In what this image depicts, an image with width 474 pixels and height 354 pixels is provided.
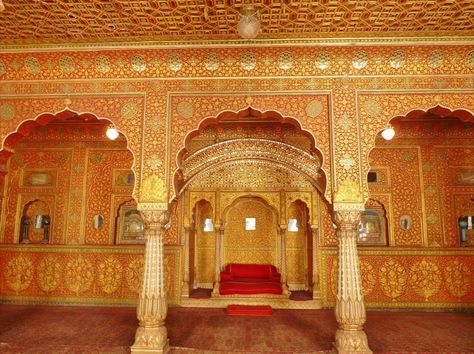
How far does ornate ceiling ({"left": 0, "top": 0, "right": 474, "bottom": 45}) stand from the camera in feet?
17.2

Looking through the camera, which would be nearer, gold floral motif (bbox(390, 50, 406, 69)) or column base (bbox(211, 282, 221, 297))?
gold floral motif (bbox(390, 50, 406, 69))

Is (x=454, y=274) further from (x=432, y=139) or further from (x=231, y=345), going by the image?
(x=231, y=345)

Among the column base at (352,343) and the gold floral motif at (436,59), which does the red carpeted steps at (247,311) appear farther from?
the gold floral motif at (436,59)

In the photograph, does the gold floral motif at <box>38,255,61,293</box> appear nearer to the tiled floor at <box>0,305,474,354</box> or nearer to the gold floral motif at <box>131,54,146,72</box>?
the tiled floor at <box>0,305,474,354</box>

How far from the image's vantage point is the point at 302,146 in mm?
9711

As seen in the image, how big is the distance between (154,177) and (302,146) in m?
4.86

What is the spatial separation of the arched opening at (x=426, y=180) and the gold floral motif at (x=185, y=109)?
17.0 ft

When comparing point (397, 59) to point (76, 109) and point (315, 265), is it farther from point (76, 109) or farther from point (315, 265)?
point (315, 265)

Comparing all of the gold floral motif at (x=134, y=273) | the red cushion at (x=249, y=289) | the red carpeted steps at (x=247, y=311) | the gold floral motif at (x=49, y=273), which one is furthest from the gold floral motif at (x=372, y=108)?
the gold floral motif at (x=49, y=273)

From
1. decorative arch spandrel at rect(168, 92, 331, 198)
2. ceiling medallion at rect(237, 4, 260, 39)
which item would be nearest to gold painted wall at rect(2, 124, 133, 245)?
decorative arch spandrel at rect(168, 92, 331, 198)

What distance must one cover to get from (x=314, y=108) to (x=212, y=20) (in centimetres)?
215

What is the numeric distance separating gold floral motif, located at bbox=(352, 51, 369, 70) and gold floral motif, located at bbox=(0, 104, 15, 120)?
5899 mm

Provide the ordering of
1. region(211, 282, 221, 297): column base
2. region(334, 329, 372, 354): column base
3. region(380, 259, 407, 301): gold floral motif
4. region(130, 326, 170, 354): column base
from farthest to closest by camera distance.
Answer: region(211, 282, 221, 297): column base
region(380, 259, 407, 301): gold floral motif
region(130, 326, 170, 354): column base
region(334, 329, 372, 354): column base

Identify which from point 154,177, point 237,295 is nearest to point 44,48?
point 154,177
